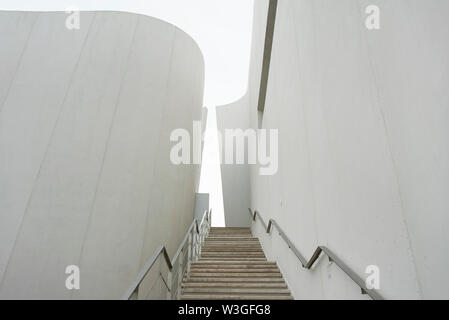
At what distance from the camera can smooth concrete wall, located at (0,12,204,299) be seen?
4.48 meters

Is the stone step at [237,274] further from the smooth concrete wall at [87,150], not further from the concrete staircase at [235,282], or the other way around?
the smooth concrete wall at [87,150]

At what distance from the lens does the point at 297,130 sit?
391 centimetres

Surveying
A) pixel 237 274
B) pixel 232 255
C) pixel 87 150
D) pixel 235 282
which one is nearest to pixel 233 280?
pixel 235 282

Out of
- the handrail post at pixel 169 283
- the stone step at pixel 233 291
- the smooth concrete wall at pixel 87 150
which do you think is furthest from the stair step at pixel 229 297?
the smooth concrete wall at pixel 87 150

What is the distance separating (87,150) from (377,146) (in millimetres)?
4906

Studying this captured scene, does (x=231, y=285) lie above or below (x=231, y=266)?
below

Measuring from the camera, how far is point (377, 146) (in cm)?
175

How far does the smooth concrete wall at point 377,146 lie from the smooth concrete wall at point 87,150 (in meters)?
3.04

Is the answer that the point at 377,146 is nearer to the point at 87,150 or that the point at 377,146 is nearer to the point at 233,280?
the point at 233,280

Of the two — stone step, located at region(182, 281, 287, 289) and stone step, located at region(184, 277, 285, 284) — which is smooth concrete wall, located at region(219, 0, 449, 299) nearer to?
stone step, located at region(182, 281, 287, 289)

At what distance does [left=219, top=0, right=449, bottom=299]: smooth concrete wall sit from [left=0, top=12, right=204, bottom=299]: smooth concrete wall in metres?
3.04

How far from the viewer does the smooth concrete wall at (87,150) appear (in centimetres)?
448

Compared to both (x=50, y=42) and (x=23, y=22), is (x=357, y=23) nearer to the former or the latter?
(x=50, y=42)
